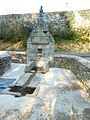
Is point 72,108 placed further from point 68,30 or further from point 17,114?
point 68,30

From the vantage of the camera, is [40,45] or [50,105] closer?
[50,105]

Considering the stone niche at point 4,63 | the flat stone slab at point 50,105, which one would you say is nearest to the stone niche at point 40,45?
the stone niche at point 4,63

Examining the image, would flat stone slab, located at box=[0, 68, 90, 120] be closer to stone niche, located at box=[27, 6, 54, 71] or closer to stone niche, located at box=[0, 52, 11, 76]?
stone niche, located at box=[0, 52, 11, 76]

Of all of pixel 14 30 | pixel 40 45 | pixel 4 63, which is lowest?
pixel 4 63

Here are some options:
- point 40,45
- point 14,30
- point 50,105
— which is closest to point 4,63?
point 40,45

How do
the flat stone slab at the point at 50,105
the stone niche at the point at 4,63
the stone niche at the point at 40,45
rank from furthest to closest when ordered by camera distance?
the stone niche at the point at 40,45 < the stone niche at the point at 4,63 < the flat stone slab at the point at 50,105

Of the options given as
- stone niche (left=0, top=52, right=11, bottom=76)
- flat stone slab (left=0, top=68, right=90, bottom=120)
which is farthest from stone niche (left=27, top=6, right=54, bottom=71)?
flat stone slab (left=0, top=68, right=90, bottom=120)

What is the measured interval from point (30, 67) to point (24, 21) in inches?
537

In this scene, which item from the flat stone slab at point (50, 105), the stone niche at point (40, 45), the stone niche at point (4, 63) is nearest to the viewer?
the flat stone slab at point (50, 105)

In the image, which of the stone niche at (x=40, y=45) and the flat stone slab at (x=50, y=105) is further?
the stone niche at (x=40, y=45)

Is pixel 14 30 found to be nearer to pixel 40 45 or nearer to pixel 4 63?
pixel 40 45

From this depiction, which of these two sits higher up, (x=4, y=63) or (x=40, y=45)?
(x=40, y=45)

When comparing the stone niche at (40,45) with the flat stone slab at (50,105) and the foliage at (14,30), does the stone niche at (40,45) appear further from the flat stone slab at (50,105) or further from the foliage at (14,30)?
the foliage at (14,30)

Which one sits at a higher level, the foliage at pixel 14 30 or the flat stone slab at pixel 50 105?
the foliage at pixel 14 30
